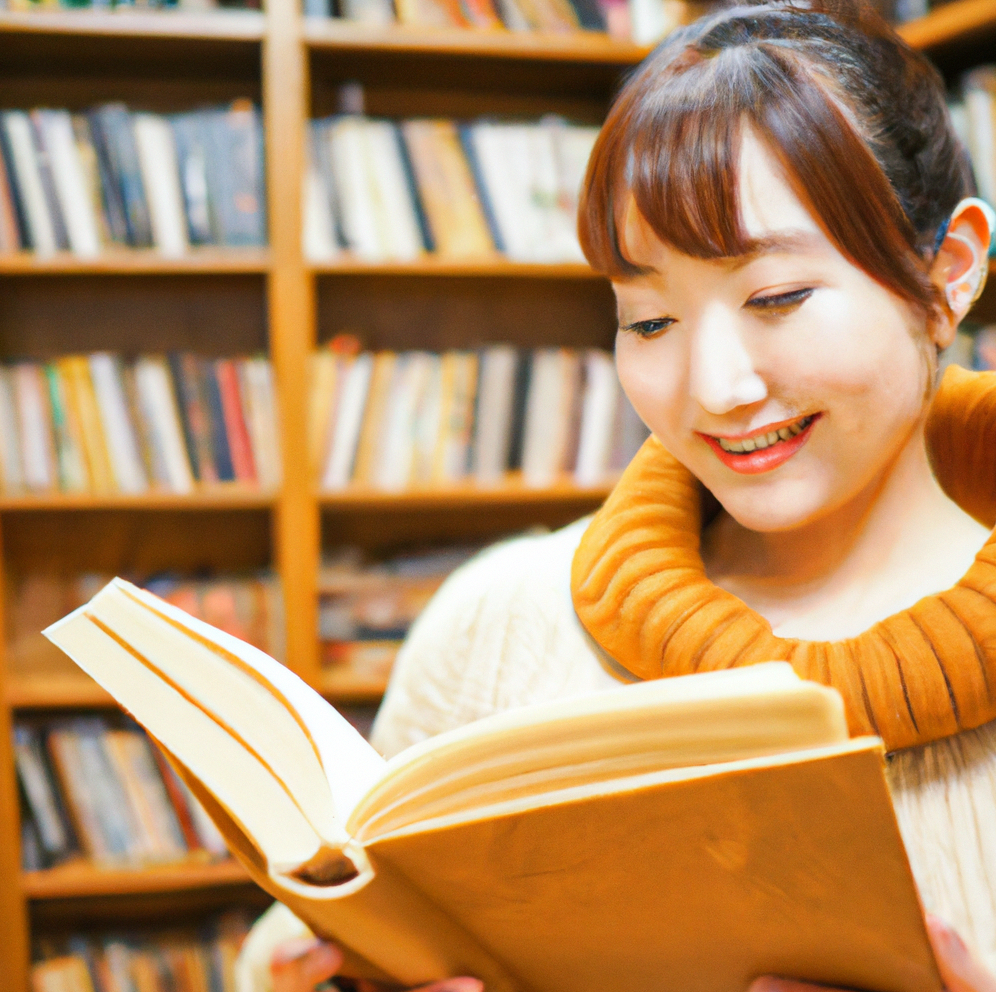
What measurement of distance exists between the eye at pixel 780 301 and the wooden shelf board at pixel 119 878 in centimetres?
164

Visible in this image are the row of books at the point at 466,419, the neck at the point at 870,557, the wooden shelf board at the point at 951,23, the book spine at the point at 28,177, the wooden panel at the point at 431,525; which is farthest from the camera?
the wooden panel at the point at 431,525

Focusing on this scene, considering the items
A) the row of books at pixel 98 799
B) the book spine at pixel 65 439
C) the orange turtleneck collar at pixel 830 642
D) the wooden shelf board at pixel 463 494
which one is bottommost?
the row of books at pixel 98 799

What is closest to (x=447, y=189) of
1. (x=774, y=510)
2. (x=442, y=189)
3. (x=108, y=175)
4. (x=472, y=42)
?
(x=442, y=189)

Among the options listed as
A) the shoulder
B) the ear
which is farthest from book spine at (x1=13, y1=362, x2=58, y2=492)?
the ear

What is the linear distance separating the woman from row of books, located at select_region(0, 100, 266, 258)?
131cm

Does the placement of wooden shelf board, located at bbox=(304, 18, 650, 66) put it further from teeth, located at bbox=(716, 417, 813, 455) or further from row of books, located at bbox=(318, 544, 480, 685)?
teeth, located at bbox=(716, 417, 813, 455)

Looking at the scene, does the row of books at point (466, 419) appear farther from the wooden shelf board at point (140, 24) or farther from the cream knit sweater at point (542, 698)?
the cream knit sweater at point (542, 698)

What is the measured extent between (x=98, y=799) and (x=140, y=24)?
156 cm

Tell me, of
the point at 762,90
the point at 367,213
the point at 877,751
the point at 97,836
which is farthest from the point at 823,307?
the point at 97,836

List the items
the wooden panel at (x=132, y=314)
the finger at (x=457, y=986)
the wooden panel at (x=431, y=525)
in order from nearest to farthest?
1. the finger at (x=457, y=986)
2. the wooden panel at (x=132, y=314)
3. the wooden panel at (x=431, y=525)

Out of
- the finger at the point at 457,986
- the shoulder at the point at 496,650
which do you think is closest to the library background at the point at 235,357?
the shoulder at the point at 496,650

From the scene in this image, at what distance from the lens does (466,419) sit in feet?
5.89

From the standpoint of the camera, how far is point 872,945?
0.42 metres

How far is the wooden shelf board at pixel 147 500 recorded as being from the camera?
171cm
